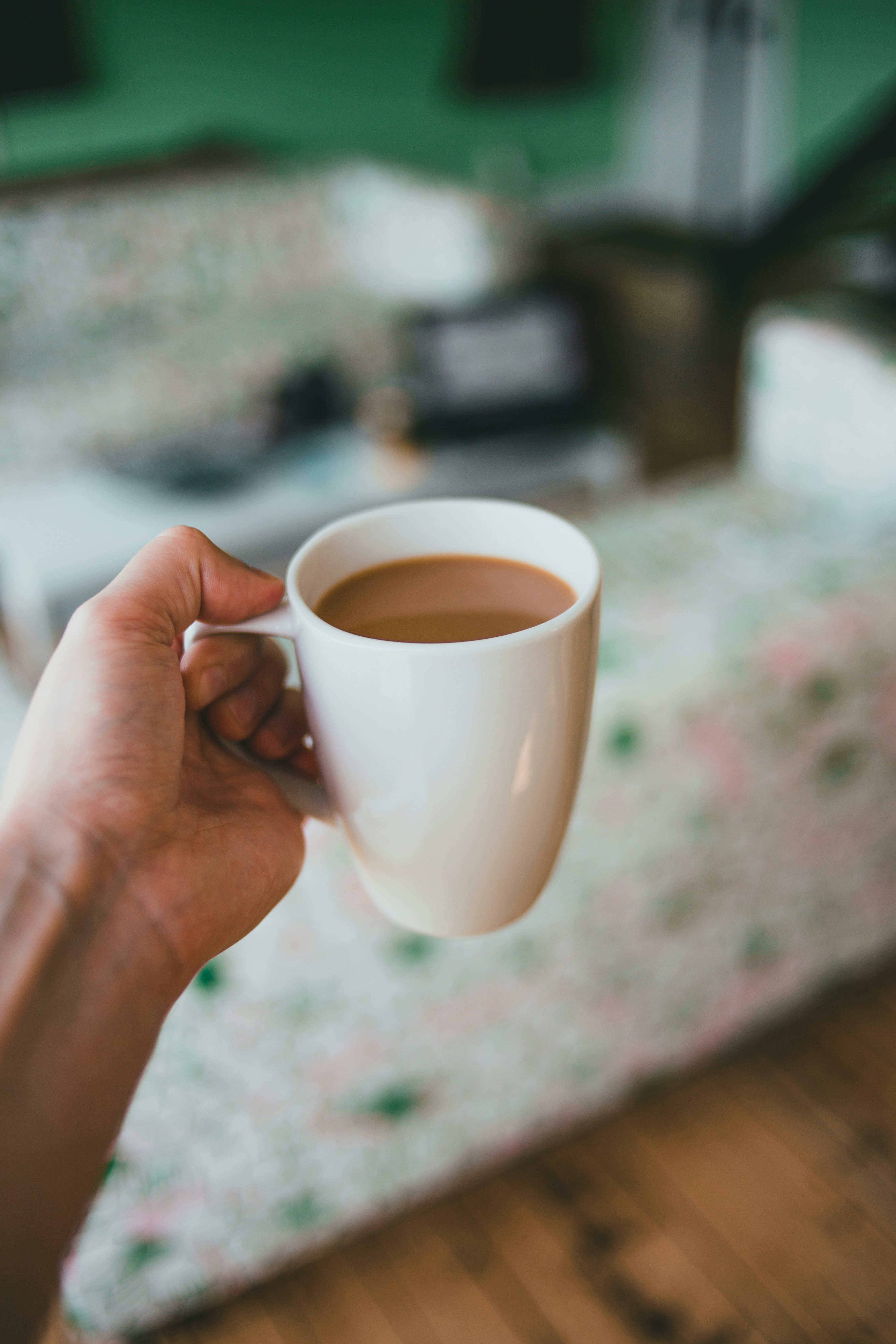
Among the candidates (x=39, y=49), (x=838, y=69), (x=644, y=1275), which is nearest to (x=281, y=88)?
(x=39, y=49)

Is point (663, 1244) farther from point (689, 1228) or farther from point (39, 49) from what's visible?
point (39, 49)

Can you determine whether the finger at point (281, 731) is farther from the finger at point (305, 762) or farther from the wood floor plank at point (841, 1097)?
the wood floor plank at point (841, 1097)

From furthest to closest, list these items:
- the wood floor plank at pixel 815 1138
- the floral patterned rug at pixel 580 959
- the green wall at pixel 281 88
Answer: the green wall at pixel 281 88
the wood floor plank at pixel 815 1138
the floral patterned rug at pixel 580 959

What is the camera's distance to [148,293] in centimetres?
311

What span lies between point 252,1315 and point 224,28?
177 inches

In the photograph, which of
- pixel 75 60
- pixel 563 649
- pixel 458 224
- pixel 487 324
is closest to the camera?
pixel 563 649

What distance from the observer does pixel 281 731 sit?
1.81 ft

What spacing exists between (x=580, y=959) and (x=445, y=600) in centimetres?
59

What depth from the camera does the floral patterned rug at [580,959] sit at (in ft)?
2.66

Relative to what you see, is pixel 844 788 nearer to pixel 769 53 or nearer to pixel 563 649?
pixel 563 649

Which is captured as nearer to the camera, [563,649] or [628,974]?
[563,649]

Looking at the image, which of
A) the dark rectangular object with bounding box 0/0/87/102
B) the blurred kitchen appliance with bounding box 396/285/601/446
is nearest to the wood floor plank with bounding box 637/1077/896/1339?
the blurred kitchen appliance with bounding box 396/285/601/446

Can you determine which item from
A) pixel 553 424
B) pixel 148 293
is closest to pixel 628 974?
pixel 553 424

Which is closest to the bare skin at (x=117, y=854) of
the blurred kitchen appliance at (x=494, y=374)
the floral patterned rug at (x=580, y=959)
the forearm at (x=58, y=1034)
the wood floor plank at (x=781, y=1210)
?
the forearm at (x=58, y=1034)
